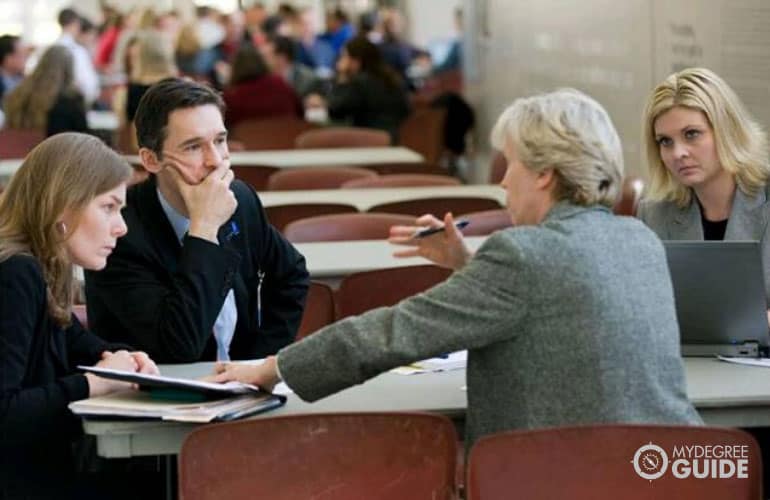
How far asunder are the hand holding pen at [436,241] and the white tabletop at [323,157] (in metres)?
5.19

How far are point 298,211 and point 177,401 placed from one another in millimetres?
3098

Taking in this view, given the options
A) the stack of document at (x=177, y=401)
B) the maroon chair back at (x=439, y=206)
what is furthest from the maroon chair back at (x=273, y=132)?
the stack of document at (x=177, y=401)

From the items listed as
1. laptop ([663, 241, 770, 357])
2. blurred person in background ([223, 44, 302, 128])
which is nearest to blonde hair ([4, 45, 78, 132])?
blurred person in background ([223, 44, 302, 128])

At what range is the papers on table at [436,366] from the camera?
3516mm

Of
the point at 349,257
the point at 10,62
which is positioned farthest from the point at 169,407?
the point at 10,62

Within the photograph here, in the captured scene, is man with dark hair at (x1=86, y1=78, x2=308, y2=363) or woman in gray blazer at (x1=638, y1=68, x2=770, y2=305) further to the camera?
woman in gray blazer at (x1=638, y1=68, x2=770, y2=305)

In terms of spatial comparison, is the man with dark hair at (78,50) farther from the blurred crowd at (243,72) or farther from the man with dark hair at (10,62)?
the man with dark hair at (10,62)

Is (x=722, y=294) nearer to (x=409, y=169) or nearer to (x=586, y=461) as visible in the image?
(x=586, y=461)

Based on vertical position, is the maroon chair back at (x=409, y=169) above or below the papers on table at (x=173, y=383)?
below

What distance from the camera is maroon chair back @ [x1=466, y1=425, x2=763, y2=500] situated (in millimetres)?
2648

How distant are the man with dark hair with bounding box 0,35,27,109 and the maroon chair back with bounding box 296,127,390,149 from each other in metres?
3.43

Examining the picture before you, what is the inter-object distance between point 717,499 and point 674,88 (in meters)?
1.56

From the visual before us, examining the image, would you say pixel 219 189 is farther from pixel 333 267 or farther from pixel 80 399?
pixel 333 267

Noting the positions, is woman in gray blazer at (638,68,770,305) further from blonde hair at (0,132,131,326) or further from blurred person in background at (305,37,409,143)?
blurred person in background at (305,37,409,143)
